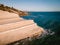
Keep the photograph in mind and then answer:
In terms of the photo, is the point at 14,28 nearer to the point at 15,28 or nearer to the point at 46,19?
the point at 15,28

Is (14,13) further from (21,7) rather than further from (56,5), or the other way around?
(56,5)

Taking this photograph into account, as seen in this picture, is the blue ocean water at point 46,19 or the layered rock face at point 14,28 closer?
the layered rock face at point 14,28

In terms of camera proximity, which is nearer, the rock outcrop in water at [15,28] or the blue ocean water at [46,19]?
the rock outcrop in water at [15,28]

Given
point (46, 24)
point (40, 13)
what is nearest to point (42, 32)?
point (46, 24)

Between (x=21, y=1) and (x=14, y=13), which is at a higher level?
(x=21, y=1)
